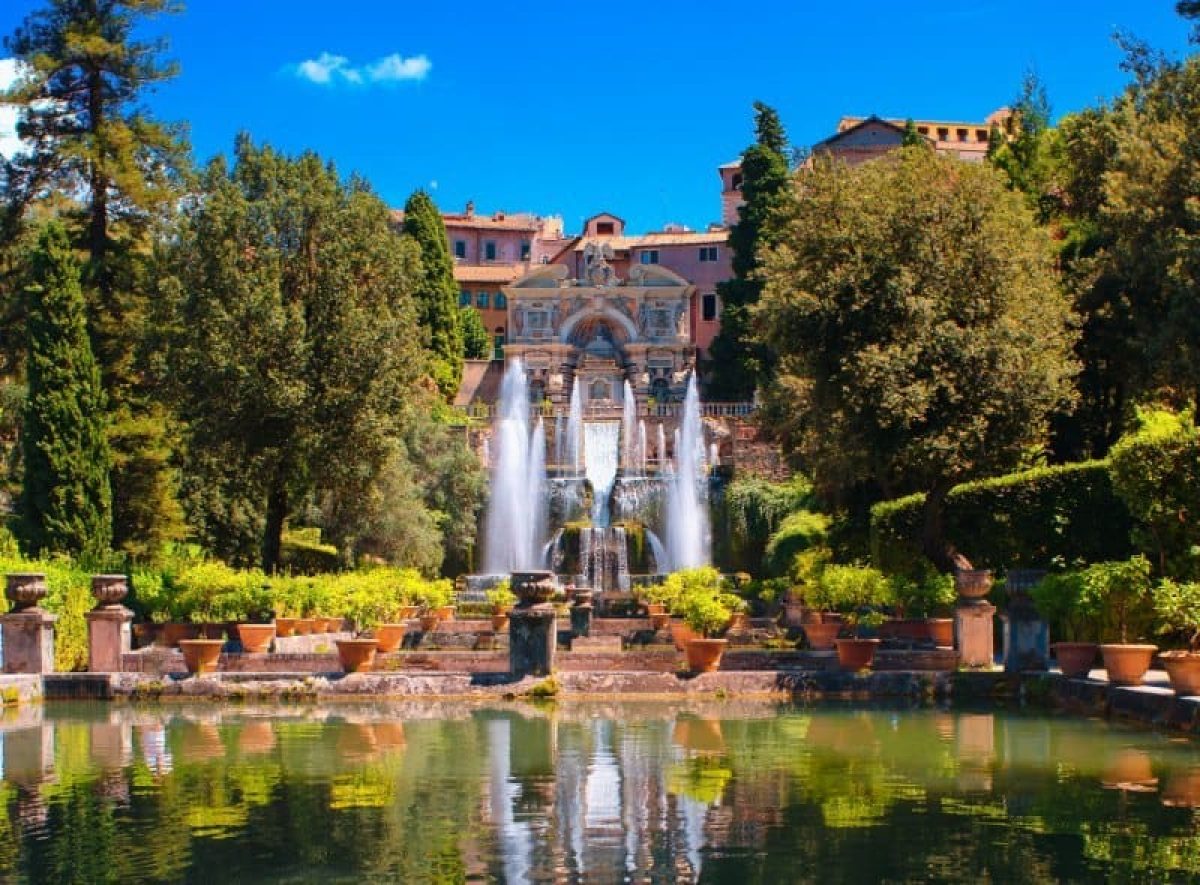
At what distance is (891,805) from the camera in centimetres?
1055

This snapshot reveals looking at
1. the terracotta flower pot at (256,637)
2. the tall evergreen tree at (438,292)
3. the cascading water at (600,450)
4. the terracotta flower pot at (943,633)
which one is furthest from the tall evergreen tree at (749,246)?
the terracotta flower pot at (256,637)

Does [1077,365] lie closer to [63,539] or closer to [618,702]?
[618,702]

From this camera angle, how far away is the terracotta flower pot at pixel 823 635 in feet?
81.8

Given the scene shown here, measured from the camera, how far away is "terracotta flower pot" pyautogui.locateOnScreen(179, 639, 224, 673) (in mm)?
20281

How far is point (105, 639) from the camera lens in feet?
69.4

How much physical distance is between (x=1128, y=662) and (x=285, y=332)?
57.3 ft

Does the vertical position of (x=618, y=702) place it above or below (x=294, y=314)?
below

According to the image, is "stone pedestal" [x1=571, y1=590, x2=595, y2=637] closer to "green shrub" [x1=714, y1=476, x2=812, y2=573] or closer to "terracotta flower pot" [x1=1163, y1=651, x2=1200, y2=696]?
"terracotta flower pot" [x1=1163, y1=651, x2=1200, y2=696]

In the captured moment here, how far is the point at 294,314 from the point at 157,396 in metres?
3.88

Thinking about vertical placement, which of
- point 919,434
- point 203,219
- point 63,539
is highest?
point 203,219

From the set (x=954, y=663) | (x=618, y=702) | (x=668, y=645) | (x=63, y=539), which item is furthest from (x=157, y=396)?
(x=954, y=663)

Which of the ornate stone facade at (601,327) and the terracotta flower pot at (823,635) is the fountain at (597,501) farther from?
the terracotta flower pot at (823,635)

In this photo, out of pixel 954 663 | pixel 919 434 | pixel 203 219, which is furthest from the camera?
pixel 203 219

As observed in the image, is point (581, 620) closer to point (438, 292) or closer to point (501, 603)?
point (501, 603)
